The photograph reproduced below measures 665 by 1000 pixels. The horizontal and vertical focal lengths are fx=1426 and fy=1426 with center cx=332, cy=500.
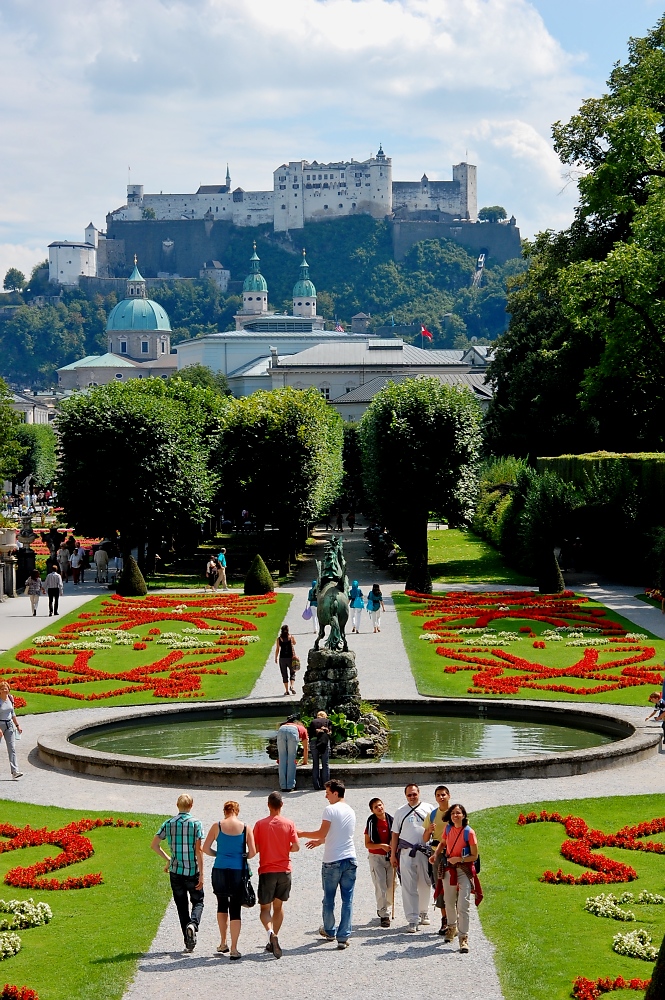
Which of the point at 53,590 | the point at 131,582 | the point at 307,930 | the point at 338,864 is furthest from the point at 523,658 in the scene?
the point at 338,864

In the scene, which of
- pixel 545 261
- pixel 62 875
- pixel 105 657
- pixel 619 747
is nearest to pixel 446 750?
pixel 619 747

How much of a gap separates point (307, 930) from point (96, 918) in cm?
189

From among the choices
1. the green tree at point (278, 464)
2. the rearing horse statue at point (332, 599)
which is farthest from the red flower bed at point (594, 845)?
the green tree at point (278, 464)

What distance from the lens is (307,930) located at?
12.4 meters

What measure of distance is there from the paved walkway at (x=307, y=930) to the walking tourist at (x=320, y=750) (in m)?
0.20

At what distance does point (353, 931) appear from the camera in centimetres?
1230

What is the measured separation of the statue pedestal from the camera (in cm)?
2017

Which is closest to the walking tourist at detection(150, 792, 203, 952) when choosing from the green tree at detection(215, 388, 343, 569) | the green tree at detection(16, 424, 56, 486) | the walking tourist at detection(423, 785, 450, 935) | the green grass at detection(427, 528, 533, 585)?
the walking tourist at detection(423, 785, 450, 935)

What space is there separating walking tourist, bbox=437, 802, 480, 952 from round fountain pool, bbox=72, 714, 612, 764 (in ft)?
24.1

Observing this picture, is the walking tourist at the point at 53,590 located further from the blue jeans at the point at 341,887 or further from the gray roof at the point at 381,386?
the gray roof at the point at 381,386

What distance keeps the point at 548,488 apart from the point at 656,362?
5.18 metres

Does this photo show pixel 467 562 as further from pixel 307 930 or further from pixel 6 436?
pixel 307 930

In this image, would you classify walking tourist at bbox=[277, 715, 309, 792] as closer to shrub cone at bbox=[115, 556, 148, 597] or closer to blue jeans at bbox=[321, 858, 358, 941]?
blue jeans at bbox=[321, 858, 358, 941]

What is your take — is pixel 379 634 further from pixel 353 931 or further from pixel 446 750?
pixel 353 931
